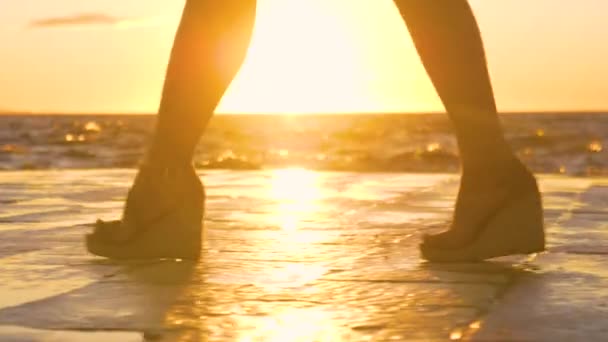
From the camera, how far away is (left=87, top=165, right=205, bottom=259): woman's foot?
2.19 meters

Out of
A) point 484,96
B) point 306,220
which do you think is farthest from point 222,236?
point 484,96

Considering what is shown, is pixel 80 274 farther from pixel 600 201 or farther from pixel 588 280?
pixel 600 201

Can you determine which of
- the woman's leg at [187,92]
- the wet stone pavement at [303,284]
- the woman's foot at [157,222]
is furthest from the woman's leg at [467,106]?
the woman's foot at [157,222]

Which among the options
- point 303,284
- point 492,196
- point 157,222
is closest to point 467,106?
point 492,196

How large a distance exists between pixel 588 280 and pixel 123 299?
2.60 feet

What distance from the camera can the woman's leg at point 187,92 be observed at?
217cm

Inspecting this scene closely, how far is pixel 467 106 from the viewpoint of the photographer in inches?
81.0

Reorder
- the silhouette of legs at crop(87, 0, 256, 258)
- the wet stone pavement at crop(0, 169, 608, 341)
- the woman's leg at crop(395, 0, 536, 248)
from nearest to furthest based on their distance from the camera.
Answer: the wet stone pavement at crop(0, 169, 608, 341)
the woman's leg at crop(395, 0, 536, 248)
the silhouette of legs at crop(87, 0, 256, 258)

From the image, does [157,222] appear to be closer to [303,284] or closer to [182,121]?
[182,121]

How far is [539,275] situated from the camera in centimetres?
191

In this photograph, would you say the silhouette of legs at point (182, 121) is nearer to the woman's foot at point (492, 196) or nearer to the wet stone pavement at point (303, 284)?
the wet stone pavement at point (303, 284)

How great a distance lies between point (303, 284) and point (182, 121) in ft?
1.81

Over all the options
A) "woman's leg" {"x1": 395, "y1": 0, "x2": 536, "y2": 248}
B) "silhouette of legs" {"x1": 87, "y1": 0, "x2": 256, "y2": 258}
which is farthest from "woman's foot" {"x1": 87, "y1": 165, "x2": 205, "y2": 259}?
"woman's leg" {"x1": 395, "y1": 0, "x2": 536, "y2": 248}

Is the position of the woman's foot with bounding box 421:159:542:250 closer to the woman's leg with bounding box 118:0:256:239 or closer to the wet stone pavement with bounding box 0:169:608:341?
the wet stone pavement with bounding box 0:169:608:341
